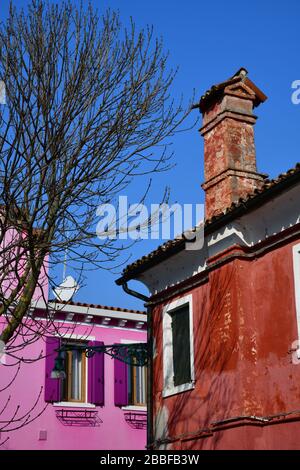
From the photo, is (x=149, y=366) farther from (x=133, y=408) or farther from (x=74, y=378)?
(x=133, y=408)

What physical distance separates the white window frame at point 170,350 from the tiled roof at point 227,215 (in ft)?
2.70

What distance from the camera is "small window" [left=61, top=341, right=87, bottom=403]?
63.5 feet

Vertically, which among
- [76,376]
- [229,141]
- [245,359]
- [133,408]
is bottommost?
[245,359]

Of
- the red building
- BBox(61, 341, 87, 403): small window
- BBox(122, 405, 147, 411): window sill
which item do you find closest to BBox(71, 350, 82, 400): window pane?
BBox(61, 341, 87, 403): small window

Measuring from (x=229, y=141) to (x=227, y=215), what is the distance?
214cm

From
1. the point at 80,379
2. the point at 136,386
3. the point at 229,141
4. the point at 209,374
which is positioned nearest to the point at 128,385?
the point at 136,386

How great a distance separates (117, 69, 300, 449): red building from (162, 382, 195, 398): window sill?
0.06 feet

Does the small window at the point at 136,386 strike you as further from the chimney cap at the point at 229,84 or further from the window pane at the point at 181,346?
the chimney cap at the point at 229,84

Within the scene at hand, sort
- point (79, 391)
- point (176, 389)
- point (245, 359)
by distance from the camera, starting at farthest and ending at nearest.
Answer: point (79, 391), point (176, 389), point (245, 359)

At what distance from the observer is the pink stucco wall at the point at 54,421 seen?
18.5 meters

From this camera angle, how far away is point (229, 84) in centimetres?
1339

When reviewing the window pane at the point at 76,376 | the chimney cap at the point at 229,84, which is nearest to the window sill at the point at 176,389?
the chimney cap at the point at 229,84

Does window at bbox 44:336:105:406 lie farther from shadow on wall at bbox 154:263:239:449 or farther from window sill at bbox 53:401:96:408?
shadow on wall at bbox 154:263:239:449

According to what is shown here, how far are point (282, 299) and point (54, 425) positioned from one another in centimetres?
1003
